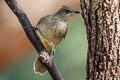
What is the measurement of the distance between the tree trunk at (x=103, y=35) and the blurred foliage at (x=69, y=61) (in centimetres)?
360

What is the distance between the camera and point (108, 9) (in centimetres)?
271

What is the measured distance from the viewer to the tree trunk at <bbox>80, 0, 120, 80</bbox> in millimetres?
2709

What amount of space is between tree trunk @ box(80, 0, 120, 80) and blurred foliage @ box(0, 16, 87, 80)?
360cm

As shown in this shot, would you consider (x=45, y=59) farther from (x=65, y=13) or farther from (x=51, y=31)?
(x=65, y=13)

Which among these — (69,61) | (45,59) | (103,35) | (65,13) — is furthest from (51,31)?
(69,61)

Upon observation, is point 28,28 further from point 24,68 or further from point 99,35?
point 24,68

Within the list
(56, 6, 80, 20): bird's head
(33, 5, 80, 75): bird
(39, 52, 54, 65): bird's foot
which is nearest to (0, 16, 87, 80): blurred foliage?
(56, 6, 80, 20): bird's head

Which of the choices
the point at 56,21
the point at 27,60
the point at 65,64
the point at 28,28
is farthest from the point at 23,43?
the point at 28,28

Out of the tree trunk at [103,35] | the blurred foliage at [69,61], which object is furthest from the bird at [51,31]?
the blurred foliage at [69,61]

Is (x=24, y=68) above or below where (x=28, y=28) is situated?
below

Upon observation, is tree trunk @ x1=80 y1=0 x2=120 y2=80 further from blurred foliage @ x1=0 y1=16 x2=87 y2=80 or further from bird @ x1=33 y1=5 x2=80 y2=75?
blurred foliage @ x1=0 y1=16 x2=87 y2=80

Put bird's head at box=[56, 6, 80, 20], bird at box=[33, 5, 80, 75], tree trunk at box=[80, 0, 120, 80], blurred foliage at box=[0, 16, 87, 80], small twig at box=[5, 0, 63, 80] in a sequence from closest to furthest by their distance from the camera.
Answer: tree trunk at box=[80, 0, 120, 80] → small twig at box=[5, 0, 63, 80] → bird at box=[33, 5, 80, 75] → bird's head at box=[56, 6, 80, 20] → blurred foliage at box=[0, 16, 87, 80]

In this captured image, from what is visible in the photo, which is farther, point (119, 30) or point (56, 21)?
point (56, 21)

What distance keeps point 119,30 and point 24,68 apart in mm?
4306
